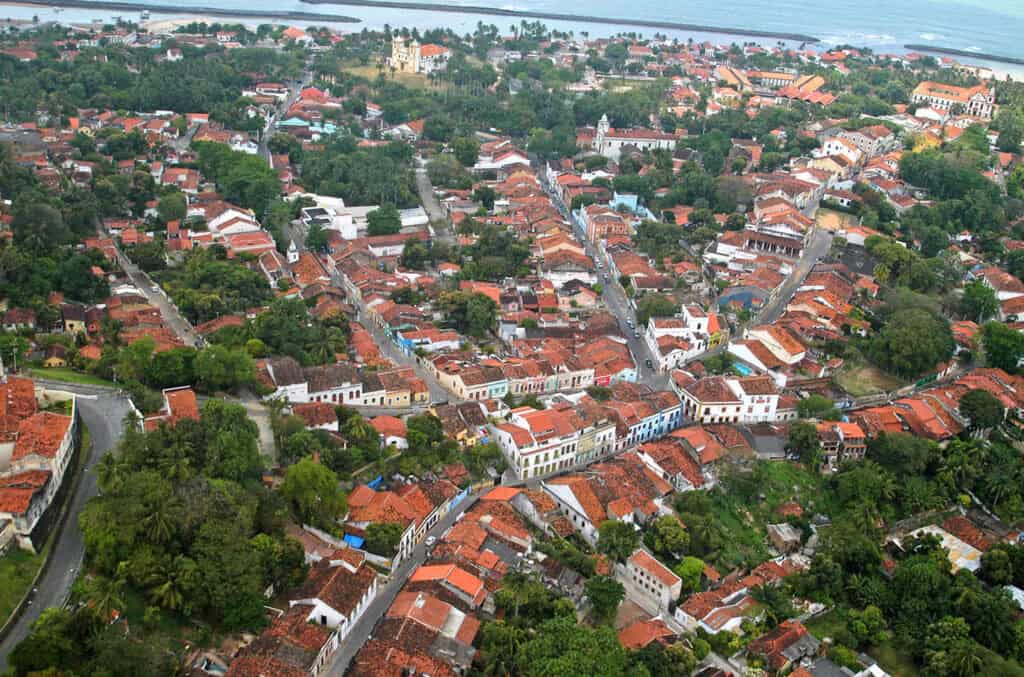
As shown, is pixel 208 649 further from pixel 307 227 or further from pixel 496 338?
pixel 307 227

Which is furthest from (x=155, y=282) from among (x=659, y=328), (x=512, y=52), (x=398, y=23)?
(x=398, y=23)

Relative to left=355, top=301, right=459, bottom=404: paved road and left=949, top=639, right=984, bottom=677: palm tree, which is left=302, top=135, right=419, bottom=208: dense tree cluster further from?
left=949, top=639, right=984, bottom=677: palm tree

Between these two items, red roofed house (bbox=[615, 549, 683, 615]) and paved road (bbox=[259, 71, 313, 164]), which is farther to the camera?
paved road (bbox=[259, 71, 313, 164])

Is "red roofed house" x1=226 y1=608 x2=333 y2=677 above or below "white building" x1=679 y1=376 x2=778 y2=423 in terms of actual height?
above

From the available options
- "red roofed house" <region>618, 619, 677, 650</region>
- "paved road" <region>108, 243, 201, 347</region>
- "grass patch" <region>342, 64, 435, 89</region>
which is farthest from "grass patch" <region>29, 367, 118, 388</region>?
"grass patch" <region>342, 64, 435, 89</region>

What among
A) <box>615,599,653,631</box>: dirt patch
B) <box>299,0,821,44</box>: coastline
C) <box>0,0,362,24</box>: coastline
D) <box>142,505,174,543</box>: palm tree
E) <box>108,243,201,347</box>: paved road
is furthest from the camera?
<box>299,0,821,44</box>: coastline

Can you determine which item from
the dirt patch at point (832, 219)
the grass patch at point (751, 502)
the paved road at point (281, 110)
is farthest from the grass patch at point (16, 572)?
the dirt patch at point (832, 219)

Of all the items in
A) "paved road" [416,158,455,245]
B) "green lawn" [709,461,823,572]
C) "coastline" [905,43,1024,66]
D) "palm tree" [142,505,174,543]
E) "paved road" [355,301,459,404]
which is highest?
"palm tree" [142,505,174,543]
